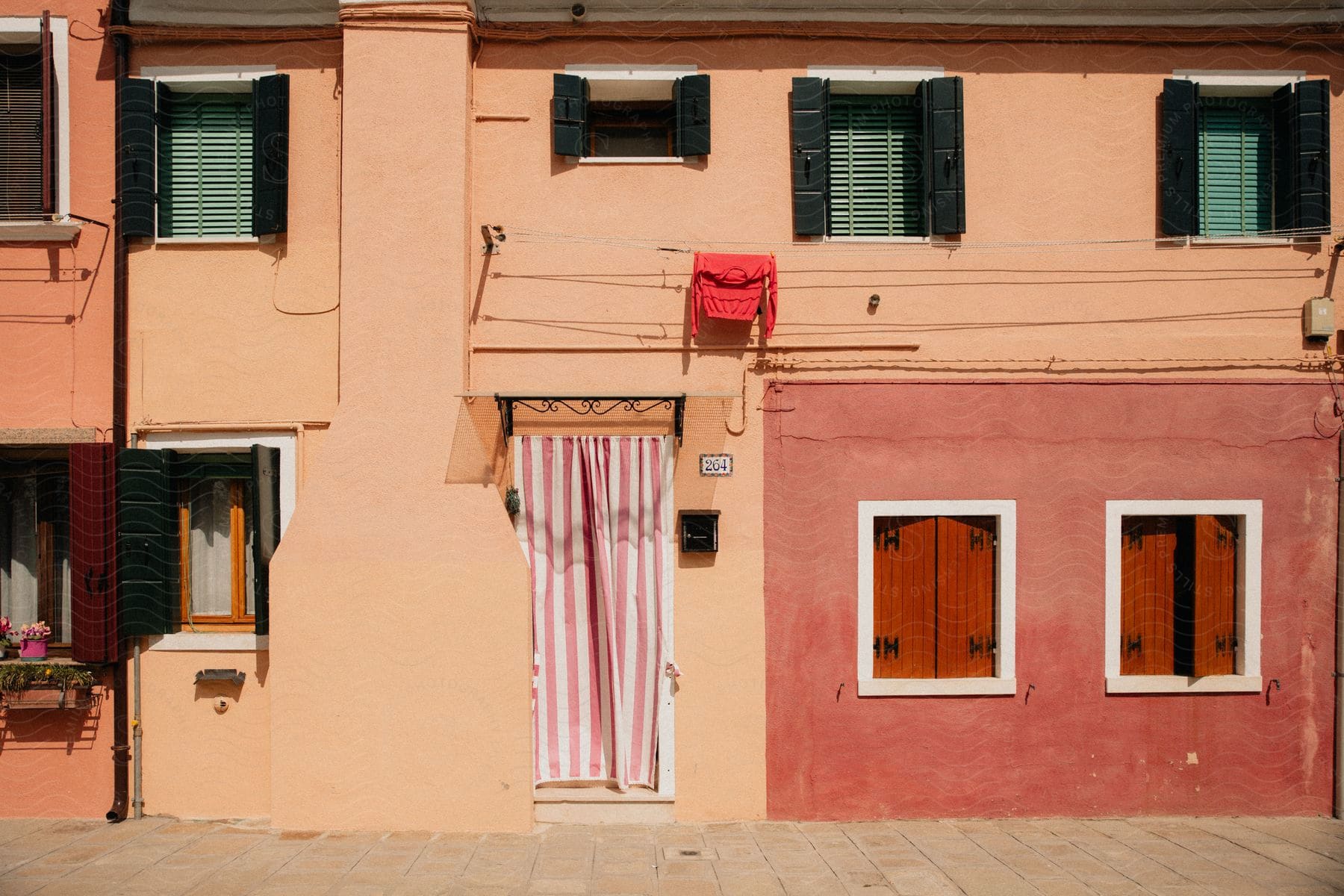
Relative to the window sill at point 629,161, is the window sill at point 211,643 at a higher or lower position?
lower

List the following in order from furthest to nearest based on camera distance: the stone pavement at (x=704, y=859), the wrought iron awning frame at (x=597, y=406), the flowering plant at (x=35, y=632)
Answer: the flowering plant at (x=35, y=632)
the wrought iron awning frame at (x=597, y=406)
the stone pavement at (x=704, y=859)

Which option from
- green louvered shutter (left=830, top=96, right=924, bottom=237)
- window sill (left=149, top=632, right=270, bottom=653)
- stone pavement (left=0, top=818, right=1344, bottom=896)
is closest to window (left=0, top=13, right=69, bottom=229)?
window sill (left=149, top=632, right=270, bottom=653)

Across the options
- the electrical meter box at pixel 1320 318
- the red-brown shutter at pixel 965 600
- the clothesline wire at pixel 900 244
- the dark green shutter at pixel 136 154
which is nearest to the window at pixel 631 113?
the clothesline wire at pixel 900 244

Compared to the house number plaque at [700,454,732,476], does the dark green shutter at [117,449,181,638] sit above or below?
below

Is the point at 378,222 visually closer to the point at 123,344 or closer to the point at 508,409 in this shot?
the point at 508,409

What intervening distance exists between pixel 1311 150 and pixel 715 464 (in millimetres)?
5166

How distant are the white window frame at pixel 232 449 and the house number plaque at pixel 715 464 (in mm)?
3015

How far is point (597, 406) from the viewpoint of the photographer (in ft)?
23.5

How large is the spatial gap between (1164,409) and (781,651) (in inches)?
136

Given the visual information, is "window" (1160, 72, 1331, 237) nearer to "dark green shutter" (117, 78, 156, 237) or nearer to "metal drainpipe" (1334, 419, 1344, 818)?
"metal drainpipe" (1334, 419, 1344, 818)

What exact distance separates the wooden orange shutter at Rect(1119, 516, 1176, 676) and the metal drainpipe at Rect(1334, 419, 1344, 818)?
121 centimetres

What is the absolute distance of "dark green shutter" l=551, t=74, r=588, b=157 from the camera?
23.4 ft

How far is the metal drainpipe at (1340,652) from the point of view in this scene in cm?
728

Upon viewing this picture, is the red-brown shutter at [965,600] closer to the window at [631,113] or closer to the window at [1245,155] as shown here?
the window at [1245,155]
